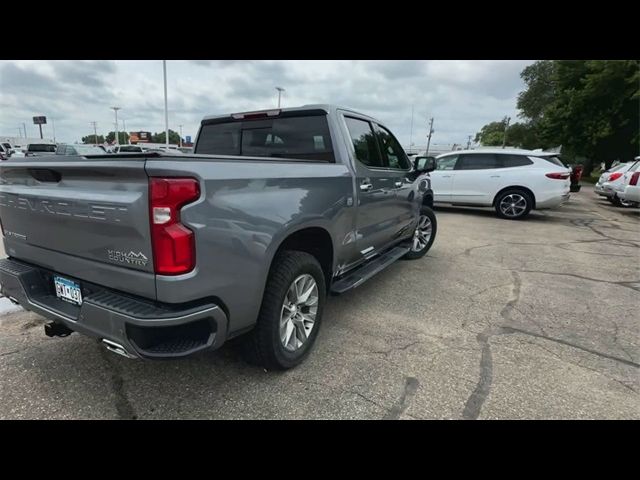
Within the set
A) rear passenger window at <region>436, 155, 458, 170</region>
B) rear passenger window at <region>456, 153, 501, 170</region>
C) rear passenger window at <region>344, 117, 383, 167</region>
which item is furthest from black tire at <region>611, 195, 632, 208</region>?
rear passenger window at <region>344, 117, 383, 167</region>

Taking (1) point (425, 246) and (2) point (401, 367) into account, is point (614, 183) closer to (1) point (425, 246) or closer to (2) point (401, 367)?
(1) point (425, 246)

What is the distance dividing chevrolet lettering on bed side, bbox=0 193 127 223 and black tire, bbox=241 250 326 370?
98 cm

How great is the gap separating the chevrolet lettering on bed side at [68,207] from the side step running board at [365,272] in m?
1.82

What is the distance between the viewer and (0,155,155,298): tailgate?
6.03ft

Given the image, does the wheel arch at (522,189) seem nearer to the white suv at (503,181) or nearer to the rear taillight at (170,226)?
the white suv at (503,181)

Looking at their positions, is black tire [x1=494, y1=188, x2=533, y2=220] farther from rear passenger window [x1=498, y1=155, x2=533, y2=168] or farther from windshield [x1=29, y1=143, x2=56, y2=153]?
windshield [x1=29, y1=143, x2=56, y2=153]

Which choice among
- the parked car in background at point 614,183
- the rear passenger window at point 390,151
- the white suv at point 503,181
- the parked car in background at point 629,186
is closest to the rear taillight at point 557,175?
the white suv at point 503,181

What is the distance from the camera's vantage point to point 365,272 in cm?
370

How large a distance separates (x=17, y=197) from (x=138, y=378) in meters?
1.42

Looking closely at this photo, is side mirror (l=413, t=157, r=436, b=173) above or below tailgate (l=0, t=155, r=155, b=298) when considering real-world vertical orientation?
above
